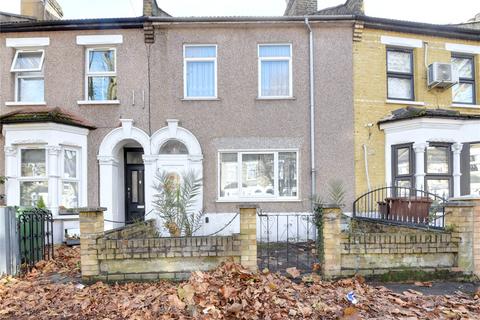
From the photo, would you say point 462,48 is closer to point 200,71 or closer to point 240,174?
point 240,174

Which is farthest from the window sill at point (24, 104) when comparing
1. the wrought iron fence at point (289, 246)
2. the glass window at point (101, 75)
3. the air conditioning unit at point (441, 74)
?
the air conditioning unit at point (441, 74)

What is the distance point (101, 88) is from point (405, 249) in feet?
30.1

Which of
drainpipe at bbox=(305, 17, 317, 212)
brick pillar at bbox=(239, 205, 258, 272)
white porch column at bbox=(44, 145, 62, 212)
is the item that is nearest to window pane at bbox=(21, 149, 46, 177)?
white porch column at bbox=(44, 145, 62, 212)

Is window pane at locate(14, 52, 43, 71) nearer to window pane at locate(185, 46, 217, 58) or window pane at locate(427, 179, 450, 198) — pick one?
window pane at locate(185, 46, 217, 58)

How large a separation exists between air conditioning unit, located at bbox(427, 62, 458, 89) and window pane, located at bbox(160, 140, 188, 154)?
7954 mm

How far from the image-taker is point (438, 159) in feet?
31.2

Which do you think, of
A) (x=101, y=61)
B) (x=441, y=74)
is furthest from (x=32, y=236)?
(x=441, y=74)

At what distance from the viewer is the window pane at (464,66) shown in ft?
35.4

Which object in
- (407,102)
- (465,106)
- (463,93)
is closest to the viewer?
(407,102)

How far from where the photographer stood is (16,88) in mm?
9883

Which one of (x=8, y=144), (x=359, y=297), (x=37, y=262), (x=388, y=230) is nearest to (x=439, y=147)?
(x=388, y=230)

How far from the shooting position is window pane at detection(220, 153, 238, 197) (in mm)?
9727

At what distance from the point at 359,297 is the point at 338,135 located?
610 cm

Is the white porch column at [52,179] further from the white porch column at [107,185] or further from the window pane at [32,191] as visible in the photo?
the white porch column at [107,185]
